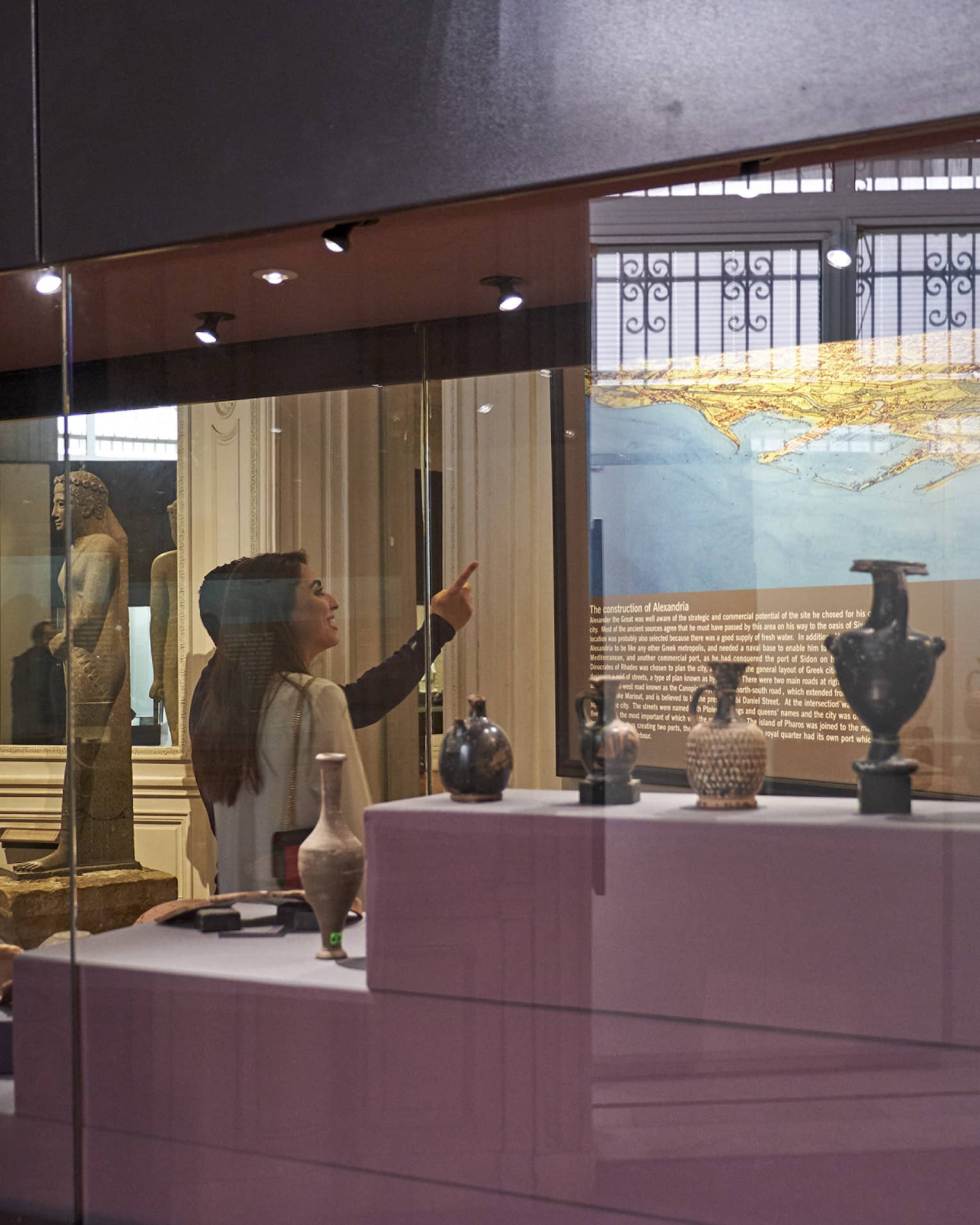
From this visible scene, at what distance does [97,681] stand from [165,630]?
0.15 metres

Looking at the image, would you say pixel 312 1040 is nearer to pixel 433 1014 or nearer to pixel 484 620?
pixel 433 1014

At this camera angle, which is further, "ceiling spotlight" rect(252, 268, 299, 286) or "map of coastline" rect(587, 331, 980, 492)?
"ceiling spotlight" rect(252, 268, 299, 286)

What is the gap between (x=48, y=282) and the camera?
206 cm

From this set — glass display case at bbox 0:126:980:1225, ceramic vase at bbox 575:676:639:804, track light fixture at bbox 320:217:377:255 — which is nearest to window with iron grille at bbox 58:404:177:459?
glass display case at bbox 0:126:980:1225

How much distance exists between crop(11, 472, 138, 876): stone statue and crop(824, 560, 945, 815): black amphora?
46.4 inches

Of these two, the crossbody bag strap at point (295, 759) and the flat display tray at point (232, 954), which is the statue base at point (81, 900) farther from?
the crossbody bag strap at point (295, 759)

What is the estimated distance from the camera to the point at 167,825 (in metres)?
2.03

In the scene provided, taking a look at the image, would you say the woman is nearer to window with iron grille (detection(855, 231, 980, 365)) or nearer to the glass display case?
the glass display case

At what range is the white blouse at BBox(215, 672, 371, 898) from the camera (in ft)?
6.36

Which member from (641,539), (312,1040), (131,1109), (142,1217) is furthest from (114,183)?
(142,1217)

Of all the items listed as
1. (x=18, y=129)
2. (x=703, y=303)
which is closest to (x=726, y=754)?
(x=703, y=303)

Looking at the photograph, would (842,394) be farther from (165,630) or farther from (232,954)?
(232,954)

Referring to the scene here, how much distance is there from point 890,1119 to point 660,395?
1004mm

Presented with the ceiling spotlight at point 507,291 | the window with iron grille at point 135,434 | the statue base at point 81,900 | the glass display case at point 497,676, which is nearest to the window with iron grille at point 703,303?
the glass display case at point 497,676
